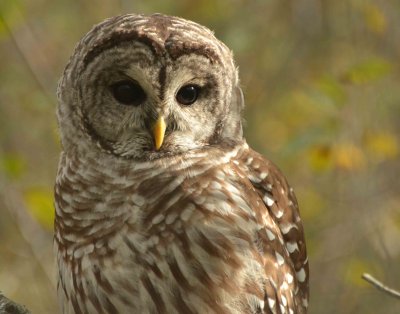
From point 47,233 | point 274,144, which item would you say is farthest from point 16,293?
point 274,144

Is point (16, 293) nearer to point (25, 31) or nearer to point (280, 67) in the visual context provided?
point (25, 31)

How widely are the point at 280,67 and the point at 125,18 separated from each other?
13.0 feet

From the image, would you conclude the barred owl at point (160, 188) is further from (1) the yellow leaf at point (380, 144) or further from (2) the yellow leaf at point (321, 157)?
(1) the yellow leaf at point (380, 144)

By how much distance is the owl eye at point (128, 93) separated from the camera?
470cm

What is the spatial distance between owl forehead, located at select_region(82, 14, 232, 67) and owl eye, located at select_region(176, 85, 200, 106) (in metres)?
0.16

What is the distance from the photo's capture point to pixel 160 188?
4699 millimetres

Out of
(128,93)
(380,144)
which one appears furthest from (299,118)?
(128,93)

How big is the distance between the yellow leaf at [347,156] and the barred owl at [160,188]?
2.42m

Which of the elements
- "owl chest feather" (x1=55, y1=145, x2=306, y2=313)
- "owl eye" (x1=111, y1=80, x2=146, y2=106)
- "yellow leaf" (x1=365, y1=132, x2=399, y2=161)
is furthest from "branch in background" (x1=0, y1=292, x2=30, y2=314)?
"yellow leaf" (x1=365, y1=132, x2=399, y2=161)

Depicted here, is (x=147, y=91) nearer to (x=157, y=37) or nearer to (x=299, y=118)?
(x=157, y=37)

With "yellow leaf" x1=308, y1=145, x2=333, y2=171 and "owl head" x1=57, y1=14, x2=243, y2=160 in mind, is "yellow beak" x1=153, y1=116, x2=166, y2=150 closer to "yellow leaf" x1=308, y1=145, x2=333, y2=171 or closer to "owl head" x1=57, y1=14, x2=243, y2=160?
"owl head" x1=57, y1=14, x2=243, y2=160

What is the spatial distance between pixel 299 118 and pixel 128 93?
5383 millimetres

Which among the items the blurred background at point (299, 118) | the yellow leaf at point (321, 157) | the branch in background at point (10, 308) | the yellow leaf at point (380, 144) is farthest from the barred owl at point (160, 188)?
the yellow leaf at point (380, 144)

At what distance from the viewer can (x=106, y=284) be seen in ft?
15.3
